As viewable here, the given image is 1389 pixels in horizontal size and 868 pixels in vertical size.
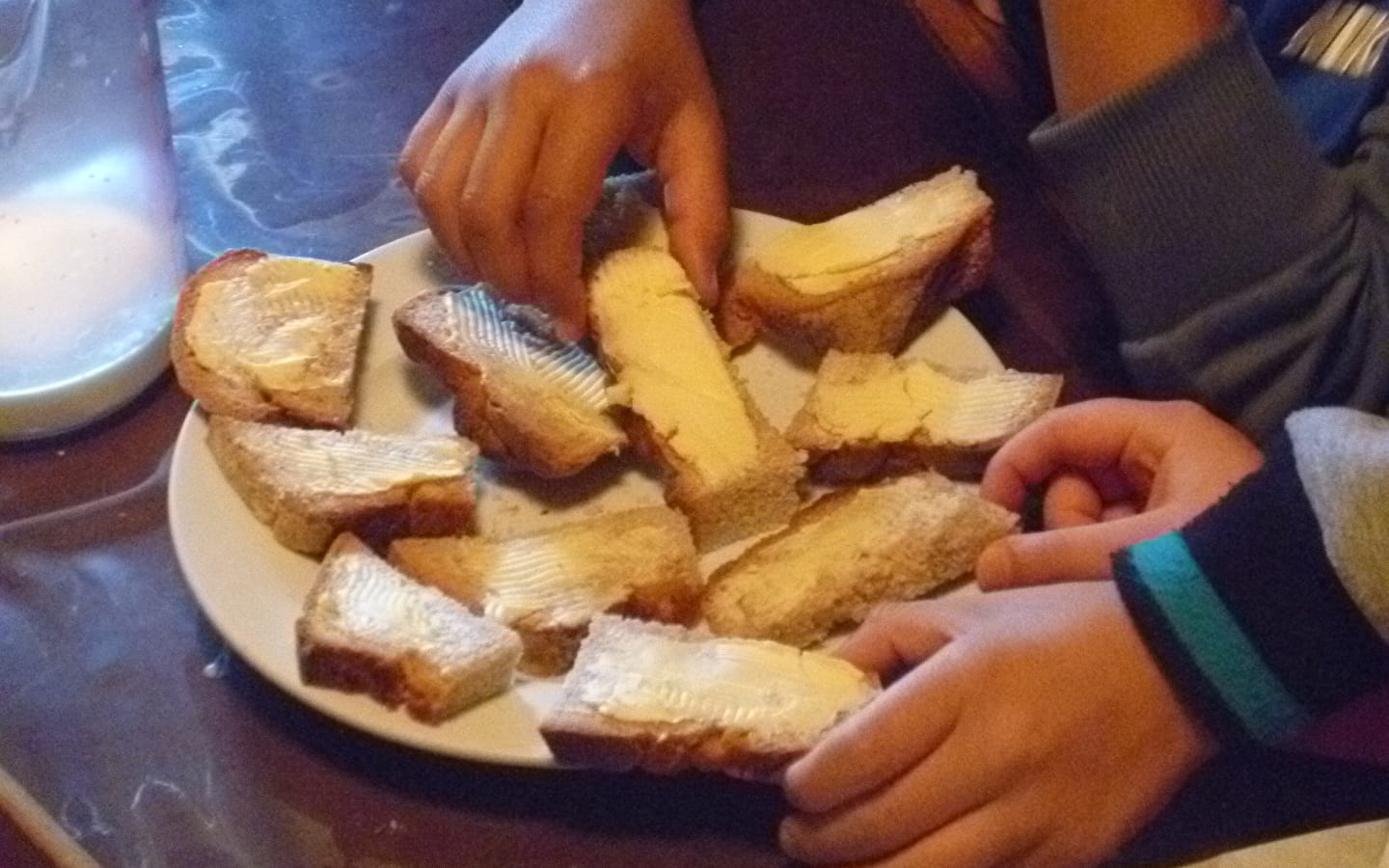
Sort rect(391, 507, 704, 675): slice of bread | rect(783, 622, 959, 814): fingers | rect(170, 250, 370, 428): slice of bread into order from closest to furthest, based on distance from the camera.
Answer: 1. rect(783, 622, 959, 814): fingers
2. rect(391, 507, 704, 675): slice of bread
3. rect(170, 250, 370, 428): slice of bread

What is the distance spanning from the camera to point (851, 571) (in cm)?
79

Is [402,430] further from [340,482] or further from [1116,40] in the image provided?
[1116,40]

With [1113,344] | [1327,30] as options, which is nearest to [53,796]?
[1113,344]

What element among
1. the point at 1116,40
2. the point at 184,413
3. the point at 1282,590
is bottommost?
the point at 184,413

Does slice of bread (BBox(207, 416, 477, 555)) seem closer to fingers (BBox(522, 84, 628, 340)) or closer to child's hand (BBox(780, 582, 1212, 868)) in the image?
fingers (BBox(522, 84, 628, 340))

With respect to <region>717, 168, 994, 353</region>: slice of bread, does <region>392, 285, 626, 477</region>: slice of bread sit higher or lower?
lower

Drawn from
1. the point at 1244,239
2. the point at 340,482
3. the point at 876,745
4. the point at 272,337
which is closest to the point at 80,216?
the point at 272,337

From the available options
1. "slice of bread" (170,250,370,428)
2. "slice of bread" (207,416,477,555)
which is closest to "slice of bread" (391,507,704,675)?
"slice of bread" (207,416,477,555)

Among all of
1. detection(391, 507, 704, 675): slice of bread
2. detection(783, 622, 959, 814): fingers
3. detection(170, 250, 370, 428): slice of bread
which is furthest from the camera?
detection(170, 250, 370, 428): slice of bread

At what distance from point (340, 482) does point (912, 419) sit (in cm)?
33

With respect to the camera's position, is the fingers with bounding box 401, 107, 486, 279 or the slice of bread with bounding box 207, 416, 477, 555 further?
the fingers with bounding box 401, 107, 486, 279

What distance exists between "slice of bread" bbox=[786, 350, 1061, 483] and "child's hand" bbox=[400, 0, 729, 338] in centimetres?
13

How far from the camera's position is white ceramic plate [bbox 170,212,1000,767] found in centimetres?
71

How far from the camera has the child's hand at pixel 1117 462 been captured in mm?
811
